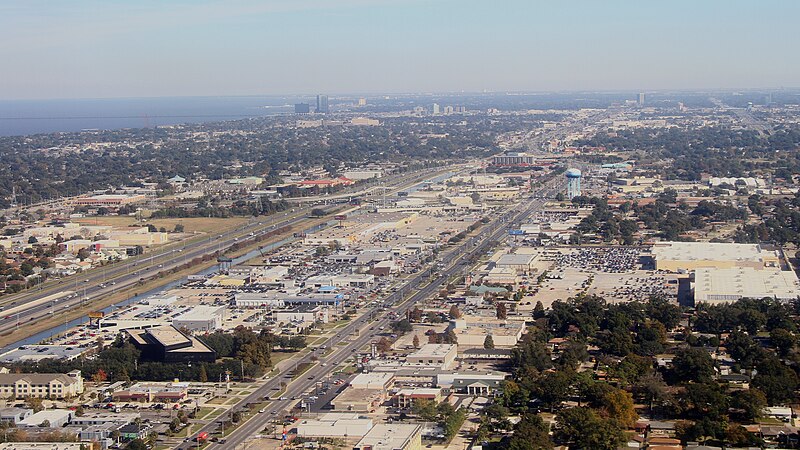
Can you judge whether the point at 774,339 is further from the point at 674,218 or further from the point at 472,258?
the point at 674,218

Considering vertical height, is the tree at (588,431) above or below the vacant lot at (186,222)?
above

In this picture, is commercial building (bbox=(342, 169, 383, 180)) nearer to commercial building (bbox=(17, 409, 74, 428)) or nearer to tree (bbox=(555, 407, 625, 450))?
commercial building (bbox=(17, 409, 74, 428))

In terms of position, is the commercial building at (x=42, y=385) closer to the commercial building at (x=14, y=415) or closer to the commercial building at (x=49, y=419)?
the commercial building at (x=14, y=415)

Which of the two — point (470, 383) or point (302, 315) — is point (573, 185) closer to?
point (302, 315)

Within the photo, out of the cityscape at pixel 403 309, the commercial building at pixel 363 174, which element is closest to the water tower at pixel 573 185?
the cityscape at pixel 403 309

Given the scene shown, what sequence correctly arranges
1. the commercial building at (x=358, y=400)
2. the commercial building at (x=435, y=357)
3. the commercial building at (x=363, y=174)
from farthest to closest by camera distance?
the commercial building at (x=363, y=174)
the commercial building at (x=435, y=357)
the commercial building at (x=358, y=400)

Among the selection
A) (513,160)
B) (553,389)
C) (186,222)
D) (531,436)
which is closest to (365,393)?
(553,389)
